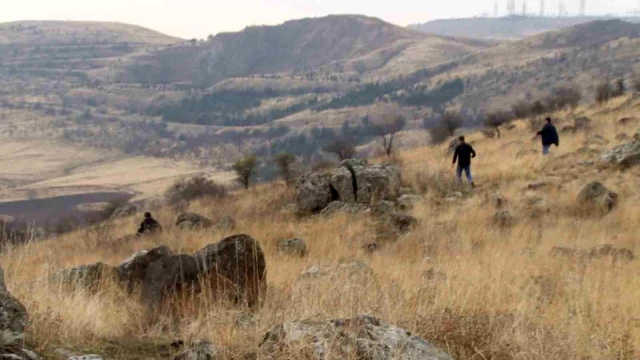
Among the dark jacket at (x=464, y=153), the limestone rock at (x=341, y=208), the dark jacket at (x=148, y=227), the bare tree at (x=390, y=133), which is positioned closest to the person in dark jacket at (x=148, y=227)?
the dark jacket at (x=148, y=227)

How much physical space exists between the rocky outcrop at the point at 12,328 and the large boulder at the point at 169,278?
1.67 m

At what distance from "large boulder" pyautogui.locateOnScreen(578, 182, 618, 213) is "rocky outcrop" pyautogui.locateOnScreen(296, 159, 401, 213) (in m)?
4.59

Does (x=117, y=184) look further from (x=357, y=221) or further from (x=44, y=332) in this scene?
(x=44, y=332)

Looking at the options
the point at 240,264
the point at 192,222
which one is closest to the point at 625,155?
the point at 192,222

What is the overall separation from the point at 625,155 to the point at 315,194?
7596mm

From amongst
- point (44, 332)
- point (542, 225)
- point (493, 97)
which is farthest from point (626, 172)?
point (493, 97)

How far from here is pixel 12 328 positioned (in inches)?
120

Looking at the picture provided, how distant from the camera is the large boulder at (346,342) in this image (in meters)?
2.93

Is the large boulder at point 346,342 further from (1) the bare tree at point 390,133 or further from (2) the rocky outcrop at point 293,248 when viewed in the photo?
(1) the bare tree at point 390,133

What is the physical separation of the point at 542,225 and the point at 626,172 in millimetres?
5165

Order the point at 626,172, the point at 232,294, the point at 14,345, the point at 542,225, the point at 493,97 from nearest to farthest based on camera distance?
the point at 14,345
the point at 232,294
the point at 542,225
the point at 626,172
the point at 493,97

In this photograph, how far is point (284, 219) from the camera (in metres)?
14.7

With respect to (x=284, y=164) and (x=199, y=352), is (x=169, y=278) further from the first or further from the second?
(x=284, y=164)

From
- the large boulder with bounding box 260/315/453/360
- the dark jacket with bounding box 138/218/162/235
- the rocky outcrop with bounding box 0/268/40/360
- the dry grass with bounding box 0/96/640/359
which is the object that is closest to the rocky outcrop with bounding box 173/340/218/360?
the dry grass with bounding box 0/96/640/359
